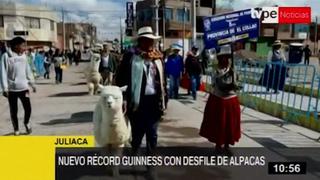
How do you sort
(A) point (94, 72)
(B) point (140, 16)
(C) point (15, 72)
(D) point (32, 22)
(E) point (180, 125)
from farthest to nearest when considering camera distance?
(B) point (140, 16), (D) point (32, 22), (A) point (94, 72), (E) point (180, 125), (C) point (15, 72)

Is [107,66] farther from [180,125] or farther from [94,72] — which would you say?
[180,125]

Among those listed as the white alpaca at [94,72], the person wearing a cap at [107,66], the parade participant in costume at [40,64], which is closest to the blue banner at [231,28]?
the person wearing a cap at [107,66]

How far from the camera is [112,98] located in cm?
594

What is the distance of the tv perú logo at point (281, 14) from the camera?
13.4m

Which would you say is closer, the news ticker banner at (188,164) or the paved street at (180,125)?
the news ticker banner at (188,164)

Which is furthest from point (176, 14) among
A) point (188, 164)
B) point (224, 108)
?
point (188, 164)

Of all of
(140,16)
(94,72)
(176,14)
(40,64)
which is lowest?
(40,64)

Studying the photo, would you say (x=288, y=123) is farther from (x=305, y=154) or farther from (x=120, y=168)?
(x=120, y=168)

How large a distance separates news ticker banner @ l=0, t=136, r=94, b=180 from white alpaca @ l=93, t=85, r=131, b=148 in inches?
Answer: 29.3

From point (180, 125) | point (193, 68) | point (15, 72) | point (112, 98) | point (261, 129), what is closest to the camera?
point (112, 98)

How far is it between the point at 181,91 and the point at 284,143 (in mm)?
9583

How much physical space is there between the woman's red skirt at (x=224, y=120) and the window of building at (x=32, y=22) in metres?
72.8

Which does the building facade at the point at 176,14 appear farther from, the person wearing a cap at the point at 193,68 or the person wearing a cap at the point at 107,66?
the person wearing a cap at the point at 107,66

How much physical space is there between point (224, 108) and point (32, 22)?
7480cm
